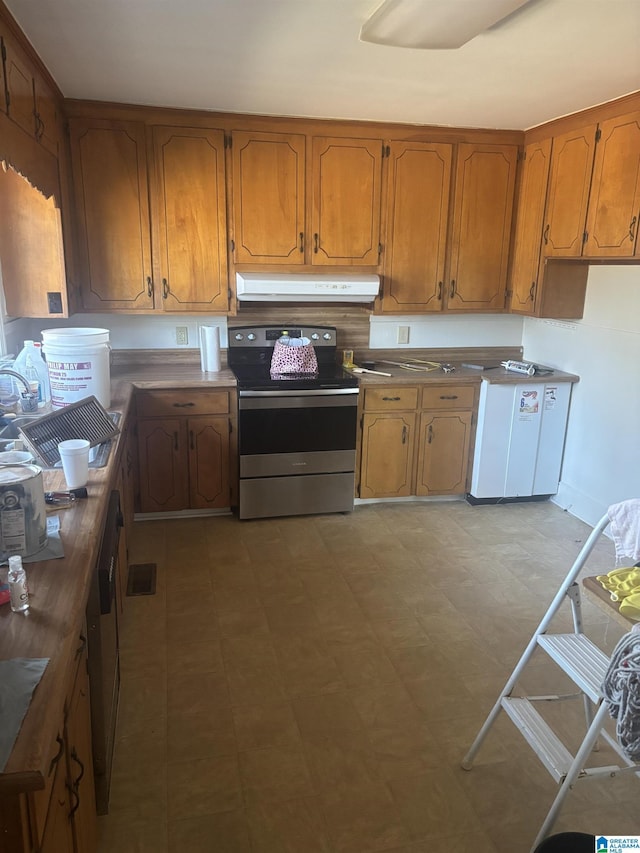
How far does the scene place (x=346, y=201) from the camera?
400 cm

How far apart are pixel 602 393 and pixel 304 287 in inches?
78.7

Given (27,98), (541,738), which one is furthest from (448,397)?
(27,98)

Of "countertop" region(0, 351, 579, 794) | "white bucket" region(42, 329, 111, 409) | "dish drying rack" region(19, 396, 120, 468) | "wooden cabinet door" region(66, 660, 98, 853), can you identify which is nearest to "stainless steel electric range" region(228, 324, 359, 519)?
"white bucket" region(42, 329, 111, 409)

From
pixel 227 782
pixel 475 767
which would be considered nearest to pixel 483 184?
pixel 475 767

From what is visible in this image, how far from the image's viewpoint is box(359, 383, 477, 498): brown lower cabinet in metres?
4.12

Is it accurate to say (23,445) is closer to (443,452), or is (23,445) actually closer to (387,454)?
(387,454)

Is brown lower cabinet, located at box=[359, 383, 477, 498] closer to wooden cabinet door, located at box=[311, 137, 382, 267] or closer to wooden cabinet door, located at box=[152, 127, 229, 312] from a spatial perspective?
wooden cabinet door, located at box=[311, 137, 382, 267]

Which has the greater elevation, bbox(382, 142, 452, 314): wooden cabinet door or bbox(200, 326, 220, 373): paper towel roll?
bbox(382, 142, 452, 314): wooden cabinet door

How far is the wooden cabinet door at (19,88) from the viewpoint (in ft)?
7.40

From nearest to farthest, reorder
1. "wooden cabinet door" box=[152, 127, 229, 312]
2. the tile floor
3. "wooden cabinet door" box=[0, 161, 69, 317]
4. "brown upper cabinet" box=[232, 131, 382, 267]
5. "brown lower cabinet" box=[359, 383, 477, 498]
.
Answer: the tile floor < "wooden cabinet door" box=[0, 161, 69, 317] < "wooden cabinet door" box=[152, 127, 229, 312] < "brown upper cabinet" box=[232, 131, 382, 267] < "brown lower cabinet" box=[359, 383, 477, 498]

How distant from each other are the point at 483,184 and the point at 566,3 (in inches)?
83.0

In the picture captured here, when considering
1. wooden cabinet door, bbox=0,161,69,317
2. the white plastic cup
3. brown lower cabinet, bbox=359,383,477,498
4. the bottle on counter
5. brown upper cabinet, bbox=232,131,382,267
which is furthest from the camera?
brown lower cabinet, bbox=359,383,477,498

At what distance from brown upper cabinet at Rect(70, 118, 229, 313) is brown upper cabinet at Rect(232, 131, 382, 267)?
0.50ft

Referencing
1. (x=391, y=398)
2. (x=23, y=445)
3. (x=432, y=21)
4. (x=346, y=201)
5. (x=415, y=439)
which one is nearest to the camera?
(x=432, y=21)
